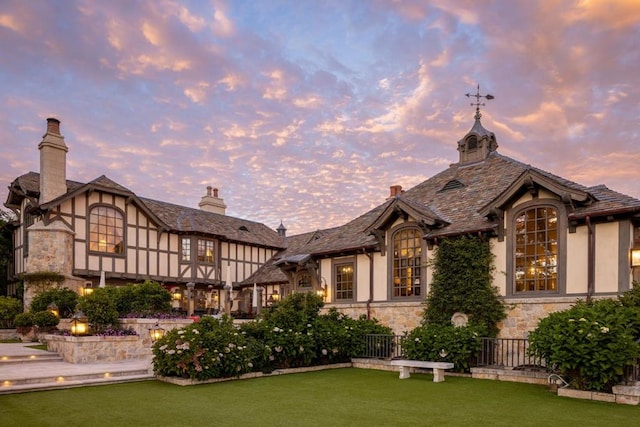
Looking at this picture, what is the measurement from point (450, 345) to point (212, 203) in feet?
81.6

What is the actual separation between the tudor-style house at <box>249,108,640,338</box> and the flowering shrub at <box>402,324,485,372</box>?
1601 millimetres

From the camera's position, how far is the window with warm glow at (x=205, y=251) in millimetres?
28375

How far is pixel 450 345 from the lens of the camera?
39.8 ft

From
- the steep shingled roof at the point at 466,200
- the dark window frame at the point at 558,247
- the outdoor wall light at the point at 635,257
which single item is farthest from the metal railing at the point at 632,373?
the steep shingled roof at the point at 466,200

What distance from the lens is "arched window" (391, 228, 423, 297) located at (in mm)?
15719

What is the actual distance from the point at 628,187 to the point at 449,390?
14216mm

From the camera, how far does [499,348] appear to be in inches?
513

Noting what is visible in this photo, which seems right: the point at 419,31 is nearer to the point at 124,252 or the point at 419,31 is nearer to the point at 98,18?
the point at 98,18

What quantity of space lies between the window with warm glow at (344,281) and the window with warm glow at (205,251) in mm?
12641

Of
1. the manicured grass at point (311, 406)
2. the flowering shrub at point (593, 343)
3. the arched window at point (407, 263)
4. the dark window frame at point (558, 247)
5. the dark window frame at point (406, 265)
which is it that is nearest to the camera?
the manicured grass at point (311, 406)

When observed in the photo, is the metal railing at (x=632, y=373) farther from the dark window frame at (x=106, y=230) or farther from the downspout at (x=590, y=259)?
the dark window frame at (x=106, y=230)

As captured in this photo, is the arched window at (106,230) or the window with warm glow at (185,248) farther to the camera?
the window with warm glow at (185,248)

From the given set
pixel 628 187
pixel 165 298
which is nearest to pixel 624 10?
pixel 628 187

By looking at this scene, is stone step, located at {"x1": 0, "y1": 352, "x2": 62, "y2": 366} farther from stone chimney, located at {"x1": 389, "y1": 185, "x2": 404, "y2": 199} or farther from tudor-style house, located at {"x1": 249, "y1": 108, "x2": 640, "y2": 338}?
stone chimney, located at {"x1": 389, "y1": 185, "x2": 404, "y2": 199}
